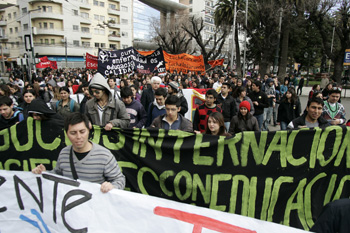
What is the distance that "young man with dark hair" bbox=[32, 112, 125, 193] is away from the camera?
217cm

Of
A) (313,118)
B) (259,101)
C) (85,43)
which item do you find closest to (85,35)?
(85,43)

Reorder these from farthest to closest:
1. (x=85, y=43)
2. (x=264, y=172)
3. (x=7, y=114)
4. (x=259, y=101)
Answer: (x=85, y=43) < (x=259, y=101) < (x=7, y=114) < (x=264, y=172)

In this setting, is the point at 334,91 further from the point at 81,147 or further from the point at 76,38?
the point at 76,38

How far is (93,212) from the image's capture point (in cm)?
221

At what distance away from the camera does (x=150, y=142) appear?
10.00 ft

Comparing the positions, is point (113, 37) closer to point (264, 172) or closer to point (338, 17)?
point (338, 17)

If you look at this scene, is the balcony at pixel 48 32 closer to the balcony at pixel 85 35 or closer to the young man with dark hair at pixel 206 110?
the balcony at pixel 85 35

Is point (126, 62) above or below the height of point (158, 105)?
above

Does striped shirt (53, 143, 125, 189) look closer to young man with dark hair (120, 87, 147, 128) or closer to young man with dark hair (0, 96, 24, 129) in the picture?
young man with dark hair (0, 96, 24, 129)

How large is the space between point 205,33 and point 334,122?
74.6 metres

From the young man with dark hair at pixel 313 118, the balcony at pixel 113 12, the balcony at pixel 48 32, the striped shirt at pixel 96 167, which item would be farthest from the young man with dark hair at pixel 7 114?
the balcony at pixel 113 12

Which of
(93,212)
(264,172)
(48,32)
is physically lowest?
(93,212)

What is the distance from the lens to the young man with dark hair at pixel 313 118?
11.5ft

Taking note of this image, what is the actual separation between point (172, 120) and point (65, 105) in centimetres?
261
